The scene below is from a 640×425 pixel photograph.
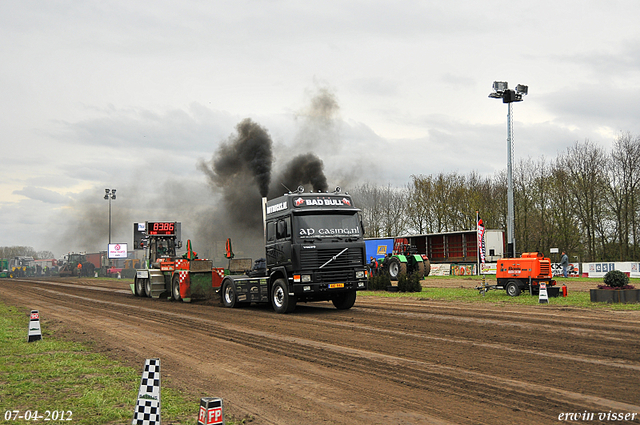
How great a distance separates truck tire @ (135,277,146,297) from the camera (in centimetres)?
2770

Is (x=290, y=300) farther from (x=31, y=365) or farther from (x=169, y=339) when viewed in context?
(x=31, y=365)

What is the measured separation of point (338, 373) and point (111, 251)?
7582cm

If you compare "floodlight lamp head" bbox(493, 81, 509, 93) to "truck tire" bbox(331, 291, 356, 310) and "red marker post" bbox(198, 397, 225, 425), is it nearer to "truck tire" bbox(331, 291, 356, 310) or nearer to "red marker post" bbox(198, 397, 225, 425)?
"truck tire" bbox(331, 291, 356, 310)

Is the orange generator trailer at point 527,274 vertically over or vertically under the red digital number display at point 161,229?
under

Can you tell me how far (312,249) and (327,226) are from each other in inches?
35.9

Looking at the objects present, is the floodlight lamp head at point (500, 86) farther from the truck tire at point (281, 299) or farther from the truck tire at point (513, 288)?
the truck tire at point (281, 299)

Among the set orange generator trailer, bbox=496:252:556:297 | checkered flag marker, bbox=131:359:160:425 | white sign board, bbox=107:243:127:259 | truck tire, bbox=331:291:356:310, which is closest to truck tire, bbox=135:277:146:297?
truck tire, bbox=331:291:356:310

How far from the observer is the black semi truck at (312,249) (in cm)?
1538

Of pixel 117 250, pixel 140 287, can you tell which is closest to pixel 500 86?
pixel 140 287

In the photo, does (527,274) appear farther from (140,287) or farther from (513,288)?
(140,287)

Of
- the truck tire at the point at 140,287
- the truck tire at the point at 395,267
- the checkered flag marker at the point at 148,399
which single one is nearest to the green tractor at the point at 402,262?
the truck tire at the point at 395,267

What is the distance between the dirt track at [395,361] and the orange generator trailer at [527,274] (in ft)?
14.5

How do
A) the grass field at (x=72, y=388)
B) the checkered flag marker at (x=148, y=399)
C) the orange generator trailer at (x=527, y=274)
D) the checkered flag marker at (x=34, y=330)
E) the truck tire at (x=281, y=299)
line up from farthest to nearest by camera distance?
the orange generator trailer at (x=527, y=274), the truck tire at (x=281, y=299), the checkered flag marker at (x=34, y=330), the grass field at (x=72, y=388), the checkered flag marker at (x=148, y=399)

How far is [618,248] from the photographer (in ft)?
148
